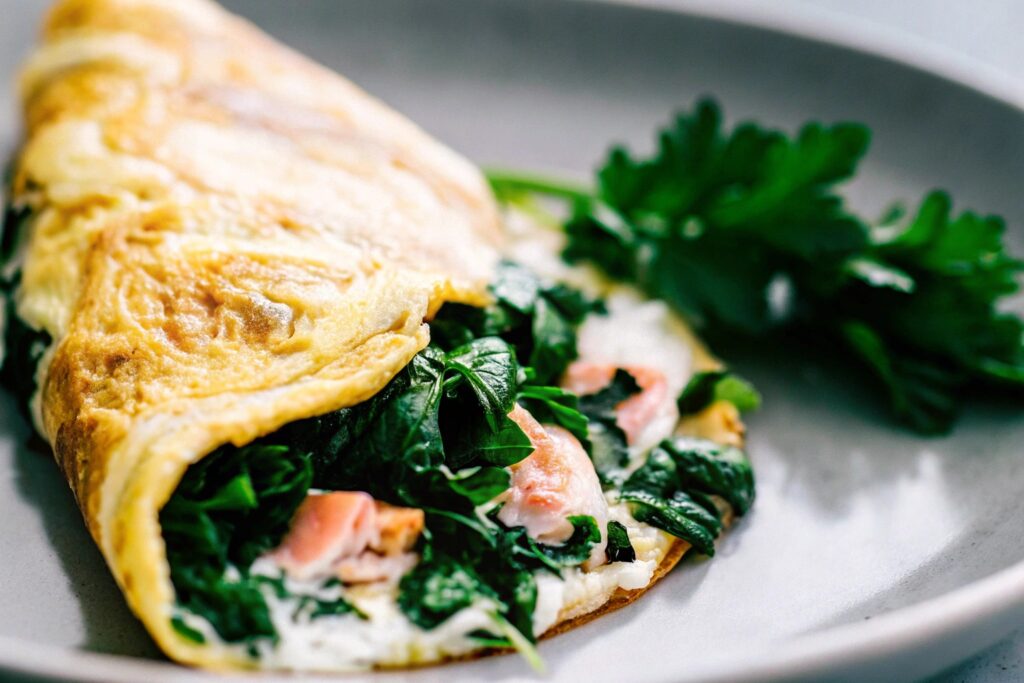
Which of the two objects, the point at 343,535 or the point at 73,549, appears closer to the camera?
the point at 343,535

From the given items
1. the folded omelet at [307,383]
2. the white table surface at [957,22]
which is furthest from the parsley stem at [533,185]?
the white table surface at [957,22]

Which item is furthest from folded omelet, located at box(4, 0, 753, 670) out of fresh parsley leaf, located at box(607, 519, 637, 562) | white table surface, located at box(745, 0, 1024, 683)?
white table surface, located at box(745, 0, 1024, 683)

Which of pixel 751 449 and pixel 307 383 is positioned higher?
pixel 307 383

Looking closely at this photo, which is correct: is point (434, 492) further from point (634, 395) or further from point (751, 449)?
point (751, 449)

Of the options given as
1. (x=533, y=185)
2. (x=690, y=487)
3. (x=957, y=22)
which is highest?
(x=957, y=22)

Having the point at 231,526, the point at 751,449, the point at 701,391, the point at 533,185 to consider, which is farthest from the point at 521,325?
the point at 533,185

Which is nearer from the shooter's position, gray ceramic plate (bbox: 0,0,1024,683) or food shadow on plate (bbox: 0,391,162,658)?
gray ceramic plate (bbox: 0,0,1024,683)

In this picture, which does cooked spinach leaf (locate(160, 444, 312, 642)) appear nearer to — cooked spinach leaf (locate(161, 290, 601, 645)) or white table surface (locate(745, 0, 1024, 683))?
cooked spinach leaf (locate(161, 290, 601, 645))

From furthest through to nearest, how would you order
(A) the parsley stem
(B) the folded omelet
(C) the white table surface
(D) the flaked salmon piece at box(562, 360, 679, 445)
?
(C) the white table surface < (A) the parsley stem < (D) the flaked salmon piece at box(562, 360, 679, 445) < (B) the folded omelet
